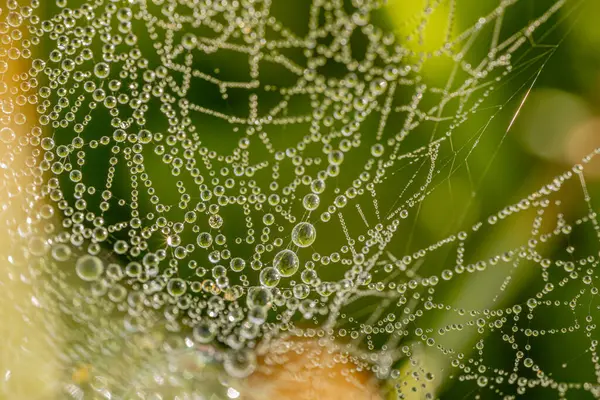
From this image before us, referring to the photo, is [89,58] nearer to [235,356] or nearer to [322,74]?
[322,74]

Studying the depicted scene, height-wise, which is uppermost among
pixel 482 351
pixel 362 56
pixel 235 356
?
pixel 362 56

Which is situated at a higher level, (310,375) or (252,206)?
(252,206)

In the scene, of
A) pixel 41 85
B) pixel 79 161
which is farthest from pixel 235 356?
pixel 41 85

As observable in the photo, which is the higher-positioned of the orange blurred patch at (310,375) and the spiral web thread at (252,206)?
the spiral web thread at (252,206)

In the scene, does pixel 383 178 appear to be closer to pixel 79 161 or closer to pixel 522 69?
pixel 522 69

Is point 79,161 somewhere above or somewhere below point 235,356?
above

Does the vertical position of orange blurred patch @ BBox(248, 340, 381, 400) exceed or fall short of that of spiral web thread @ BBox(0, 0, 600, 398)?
it falls short

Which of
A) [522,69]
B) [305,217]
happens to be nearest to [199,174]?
[305,217]
